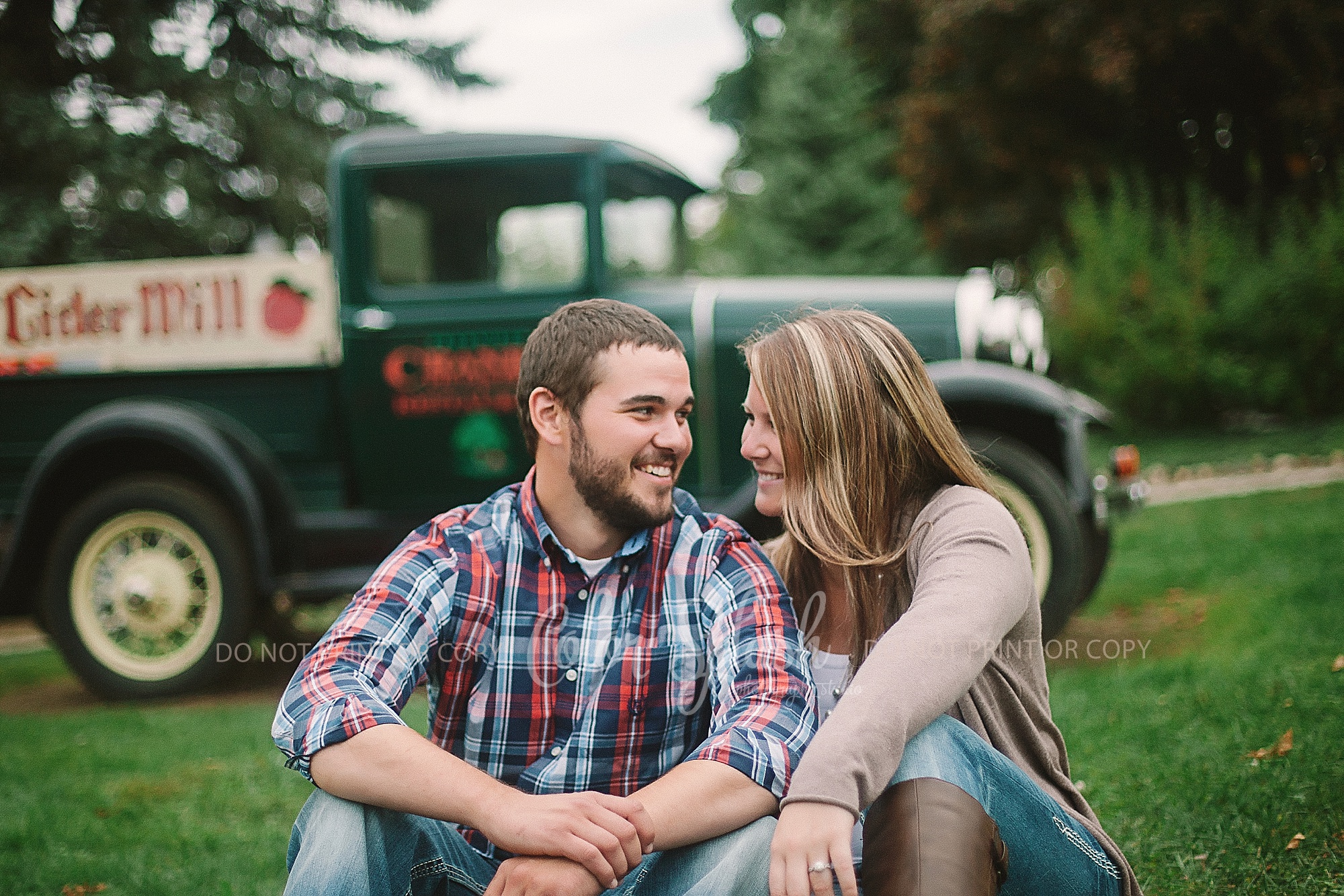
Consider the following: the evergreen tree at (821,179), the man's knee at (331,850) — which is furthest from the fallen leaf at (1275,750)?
the evergreen tree at (821,179)

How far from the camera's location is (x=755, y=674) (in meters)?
1.81

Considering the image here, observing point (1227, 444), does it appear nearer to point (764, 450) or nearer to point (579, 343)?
point (764, 450)

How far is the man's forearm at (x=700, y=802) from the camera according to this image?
1625 mm

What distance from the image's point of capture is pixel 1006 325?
505 centimetres

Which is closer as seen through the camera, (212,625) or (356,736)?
(356,736)

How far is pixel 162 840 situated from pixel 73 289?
272cm

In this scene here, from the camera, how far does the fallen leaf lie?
301cm

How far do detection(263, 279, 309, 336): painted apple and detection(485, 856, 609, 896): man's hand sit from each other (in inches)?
138

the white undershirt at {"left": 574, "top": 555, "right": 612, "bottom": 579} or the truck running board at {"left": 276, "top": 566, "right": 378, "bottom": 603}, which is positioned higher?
the white undershirt at {"left": 574, "top": 555, "right": 612, "bottom": 579}

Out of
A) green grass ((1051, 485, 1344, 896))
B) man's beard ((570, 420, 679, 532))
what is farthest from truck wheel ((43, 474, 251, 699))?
green grass ((1051, 485, 1344, 896))

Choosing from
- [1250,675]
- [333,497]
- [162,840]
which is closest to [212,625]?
[333,497]

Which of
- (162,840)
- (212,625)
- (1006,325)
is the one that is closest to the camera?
(162,840)

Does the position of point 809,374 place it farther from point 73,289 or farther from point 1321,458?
point 1321,458

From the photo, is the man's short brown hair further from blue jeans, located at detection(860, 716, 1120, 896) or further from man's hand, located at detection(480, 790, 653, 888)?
blue jeans, located at detection(860, 716, 1120, 896)
